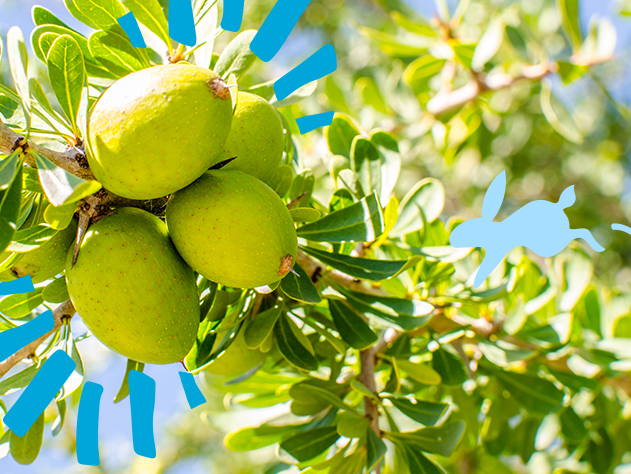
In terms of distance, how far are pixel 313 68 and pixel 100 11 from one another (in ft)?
1.25

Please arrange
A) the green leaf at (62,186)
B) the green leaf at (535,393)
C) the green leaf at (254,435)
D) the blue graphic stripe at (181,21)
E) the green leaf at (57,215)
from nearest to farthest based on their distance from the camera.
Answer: the green leaf at (62,186) → the green leaf at (57,215) → the blue graphic stripe at (181,21) → the green leaf at (254,435) → the green leaf at (535,393)

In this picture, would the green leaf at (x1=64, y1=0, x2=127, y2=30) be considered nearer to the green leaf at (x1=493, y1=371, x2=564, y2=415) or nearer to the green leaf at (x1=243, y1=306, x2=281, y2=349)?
the green leaf at (x1=243, y1=306, x2=281, y2=349)

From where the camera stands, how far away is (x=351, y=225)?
130 centimetres

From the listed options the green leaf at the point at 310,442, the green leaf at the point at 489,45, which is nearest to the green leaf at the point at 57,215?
the green leaf at the point at 310,442

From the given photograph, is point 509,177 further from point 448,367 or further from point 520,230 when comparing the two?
point 520,230

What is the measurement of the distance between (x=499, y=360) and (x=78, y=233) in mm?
1011

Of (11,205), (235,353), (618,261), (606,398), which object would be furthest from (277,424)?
(618,261)

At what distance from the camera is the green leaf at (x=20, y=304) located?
1.27m

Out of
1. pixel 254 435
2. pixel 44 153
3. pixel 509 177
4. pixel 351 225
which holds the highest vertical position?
pixel 44 153

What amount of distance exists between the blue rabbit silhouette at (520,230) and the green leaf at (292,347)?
0.38m

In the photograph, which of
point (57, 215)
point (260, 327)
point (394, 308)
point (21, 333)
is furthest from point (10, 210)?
point (394, 308)

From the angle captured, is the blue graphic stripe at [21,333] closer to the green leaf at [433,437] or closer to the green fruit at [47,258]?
the green fruit at [47,258]

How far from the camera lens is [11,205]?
98 centimetres

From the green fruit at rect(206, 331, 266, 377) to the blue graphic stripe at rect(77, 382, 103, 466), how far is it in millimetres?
353
